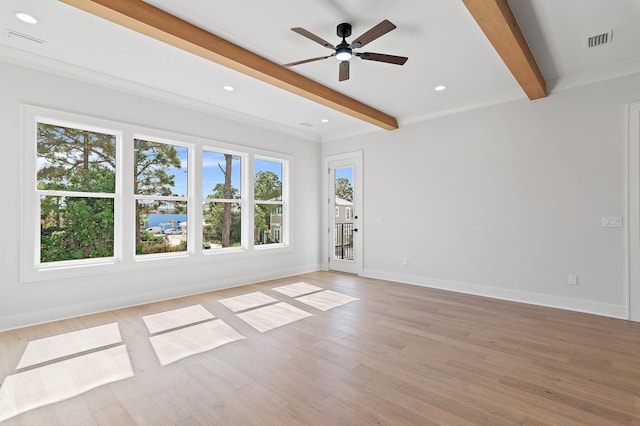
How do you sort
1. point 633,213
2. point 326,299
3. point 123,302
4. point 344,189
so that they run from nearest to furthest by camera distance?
1. point 633,213
2. point 123,302
3. point 326,299
4. point 344,189

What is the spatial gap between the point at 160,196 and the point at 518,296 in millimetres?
5280

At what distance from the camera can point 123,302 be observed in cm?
404

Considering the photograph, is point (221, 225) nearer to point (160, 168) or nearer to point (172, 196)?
point (172, 196)

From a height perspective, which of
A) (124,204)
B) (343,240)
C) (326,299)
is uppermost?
(124,204)

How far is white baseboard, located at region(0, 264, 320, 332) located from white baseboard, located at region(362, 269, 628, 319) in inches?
96.6

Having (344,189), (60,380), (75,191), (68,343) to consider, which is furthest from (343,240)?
(60,380)

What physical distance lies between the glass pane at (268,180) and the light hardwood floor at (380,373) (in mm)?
2640

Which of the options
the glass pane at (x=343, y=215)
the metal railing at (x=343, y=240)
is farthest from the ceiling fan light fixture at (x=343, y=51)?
the metal railing at (x=343, y=240)

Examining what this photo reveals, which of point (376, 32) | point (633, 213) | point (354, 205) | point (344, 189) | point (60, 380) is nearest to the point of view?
point (60, 380)

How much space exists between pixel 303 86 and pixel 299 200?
115 inches

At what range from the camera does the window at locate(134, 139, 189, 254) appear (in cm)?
435

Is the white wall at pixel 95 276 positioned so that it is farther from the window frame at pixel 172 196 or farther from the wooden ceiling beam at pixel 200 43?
the wooden ceiling beam at pixel 200 43

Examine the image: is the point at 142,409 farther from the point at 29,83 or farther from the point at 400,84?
the point at 400,84

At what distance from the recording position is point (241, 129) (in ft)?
17.9
